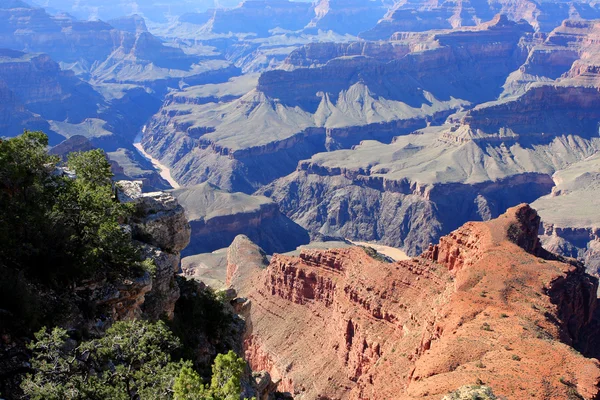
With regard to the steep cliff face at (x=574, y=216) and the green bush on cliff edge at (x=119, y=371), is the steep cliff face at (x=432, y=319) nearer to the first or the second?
the green bush on cliff edge at (x=119, y=371)

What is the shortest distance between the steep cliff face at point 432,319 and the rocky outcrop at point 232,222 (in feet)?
236

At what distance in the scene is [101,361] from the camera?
2109cm

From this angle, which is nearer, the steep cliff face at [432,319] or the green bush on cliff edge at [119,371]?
the green bush on cliff edge at [119,371]

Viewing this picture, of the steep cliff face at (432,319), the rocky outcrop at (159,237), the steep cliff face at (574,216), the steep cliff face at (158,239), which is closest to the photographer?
the steep cliff face at (158,239)

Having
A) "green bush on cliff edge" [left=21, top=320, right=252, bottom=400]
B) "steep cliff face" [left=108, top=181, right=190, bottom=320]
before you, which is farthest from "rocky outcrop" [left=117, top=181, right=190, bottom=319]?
"green bush on cliff edge" [left=21, top=320, right=252, bottom=400]

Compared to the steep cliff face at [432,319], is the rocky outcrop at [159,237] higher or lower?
higher

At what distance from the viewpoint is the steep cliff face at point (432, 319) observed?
35438 millimetres

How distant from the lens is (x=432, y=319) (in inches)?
1845

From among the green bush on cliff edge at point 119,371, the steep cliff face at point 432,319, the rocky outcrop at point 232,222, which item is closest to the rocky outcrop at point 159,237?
the green bush on cliff edge at point 119,371

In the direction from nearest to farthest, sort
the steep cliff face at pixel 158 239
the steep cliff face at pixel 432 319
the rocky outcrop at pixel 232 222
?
1. the steep cliff face at pixel 158 239
2. the steep cliff face at pixel 432 319
3. the rocky outcrop at pixel 232 222

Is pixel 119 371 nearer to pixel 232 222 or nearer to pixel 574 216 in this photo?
pixel 232 222

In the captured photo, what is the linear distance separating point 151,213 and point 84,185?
14.5ft

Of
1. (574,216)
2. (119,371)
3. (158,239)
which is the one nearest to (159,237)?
(158,239)

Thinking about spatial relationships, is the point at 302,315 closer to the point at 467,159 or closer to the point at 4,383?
the point at 4,383
